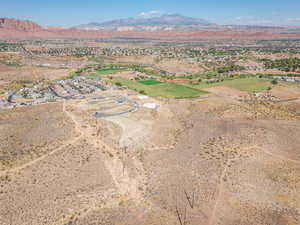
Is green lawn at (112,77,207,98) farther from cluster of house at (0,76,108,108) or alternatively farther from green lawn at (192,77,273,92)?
cluster of house at (0,76,108,108)

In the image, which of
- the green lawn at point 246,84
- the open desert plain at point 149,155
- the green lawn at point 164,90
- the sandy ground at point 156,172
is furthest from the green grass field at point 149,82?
the sandy ground at point 156,172

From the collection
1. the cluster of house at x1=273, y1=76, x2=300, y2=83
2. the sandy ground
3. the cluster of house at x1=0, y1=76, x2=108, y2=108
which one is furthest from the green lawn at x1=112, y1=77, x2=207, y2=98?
the cluster of house at x1=273, y1=76, x2=300, y2=83

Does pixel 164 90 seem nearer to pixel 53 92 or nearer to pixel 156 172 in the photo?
pixel 53 92

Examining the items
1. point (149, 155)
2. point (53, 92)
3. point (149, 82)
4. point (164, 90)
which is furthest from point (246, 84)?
point (53, 92)

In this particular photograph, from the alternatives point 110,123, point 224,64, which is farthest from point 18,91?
point 224,64

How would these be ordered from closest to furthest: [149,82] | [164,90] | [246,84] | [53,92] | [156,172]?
[156,172] < [53,92] < [164,90] < [246,84] < [149,82]

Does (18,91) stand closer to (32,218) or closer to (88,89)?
(88,89)

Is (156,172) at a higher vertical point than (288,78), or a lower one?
lower
